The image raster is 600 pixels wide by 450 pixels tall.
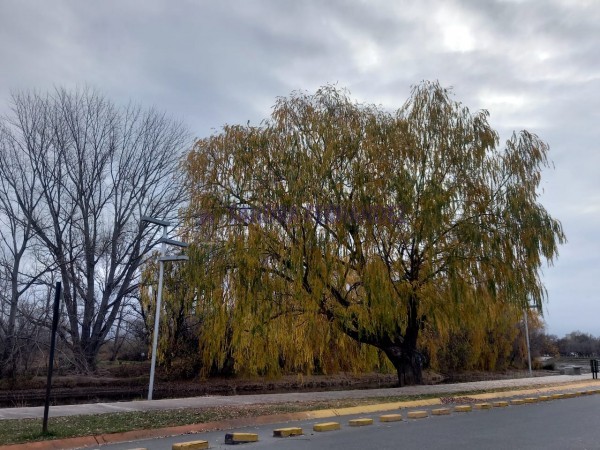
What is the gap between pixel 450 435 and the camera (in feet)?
28.0

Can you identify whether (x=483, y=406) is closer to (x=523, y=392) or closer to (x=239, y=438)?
(x=523, y=392)

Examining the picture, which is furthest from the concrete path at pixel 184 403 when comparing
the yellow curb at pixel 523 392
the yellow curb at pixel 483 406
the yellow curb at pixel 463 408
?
the yellow curb at pixel 463 408

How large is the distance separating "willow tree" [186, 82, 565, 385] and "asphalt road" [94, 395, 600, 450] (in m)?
6.36

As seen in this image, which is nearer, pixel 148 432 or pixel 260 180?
pixel 148 432

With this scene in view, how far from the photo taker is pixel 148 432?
8852mm

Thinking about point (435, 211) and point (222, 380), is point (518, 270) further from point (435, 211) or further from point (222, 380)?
point (222, 380)

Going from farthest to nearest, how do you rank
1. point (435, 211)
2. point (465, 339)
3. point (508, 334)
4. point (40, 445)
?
1. point (508, 334)
2. point (465, 339)
3. point (435, 211)
4. point (40, 445)

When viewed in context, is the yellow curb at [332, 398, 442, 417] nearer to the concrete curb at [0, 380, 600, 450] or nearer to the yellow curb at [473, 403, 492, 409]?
the concrete curb at [0, 380, 600, 450]

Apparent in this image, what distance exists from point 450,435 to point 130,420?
5.62 meters

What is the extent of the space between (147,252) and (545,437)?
23183mm

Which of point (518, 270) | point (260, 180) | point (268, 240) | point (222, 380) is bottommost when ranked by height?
point (222, 380)

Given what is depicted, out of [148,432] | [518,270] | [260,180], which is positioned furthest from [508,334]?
[148,432]

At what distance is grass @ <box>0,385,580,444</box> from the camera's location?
8.33 metres

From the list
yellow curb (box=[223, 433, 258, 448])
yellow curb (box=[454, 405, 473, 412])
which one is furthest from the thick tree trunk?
yellow curb (box=[223, 433, 258, 448])
